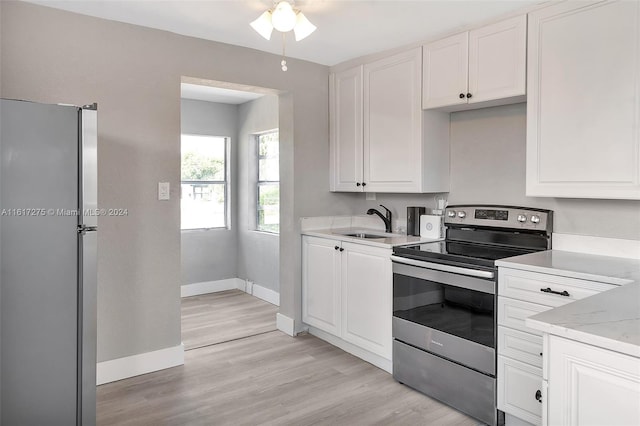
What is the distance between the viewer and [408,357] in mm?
2787

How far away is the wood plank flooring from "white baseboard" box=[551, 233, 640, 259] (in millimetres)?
2411

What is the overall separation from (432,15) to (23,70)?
2.40 metres

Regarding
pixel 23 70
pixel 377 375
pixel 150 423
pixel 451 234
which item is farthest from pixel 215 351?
pixel 23 70

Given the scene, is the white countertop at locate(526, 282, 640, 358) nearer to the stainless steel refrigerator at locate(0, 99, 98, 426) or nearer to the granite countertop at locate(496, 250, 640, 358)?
the granite countertop at locate(496, 250, 640, 358)

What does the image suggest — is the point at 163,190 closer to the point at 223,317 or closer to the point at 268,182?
the point at 223,317

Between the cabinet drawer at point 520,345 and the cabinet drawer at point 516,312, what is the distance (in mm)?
25

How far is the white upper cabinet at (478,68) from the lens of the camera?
2.54m

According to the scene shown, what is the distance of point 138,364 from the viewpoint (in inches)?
117

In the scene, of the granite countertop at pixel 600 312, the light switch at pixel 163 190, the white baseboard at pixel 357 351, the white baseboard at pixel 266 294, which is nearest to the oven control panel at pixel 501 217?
the granite countertop at pixel 600 312

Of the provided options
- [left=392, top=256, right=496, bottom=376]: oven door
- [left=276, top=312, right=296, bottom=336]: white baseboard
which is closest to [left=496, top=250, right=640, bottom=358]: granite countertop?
[left=392, top=256, right=496, bottom=376]: oven door

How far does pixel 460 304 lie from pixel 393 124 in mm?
1439

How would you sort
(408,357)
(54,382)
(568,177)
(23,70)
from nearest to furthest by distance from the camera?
(54,382) → (568,177) → (23,70) → (408,357)

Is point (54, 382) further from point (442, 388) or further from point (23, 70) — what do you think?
point (442, 388)

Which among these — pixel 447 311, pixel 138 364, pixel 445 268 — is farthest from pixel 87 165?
pixel 447 311
